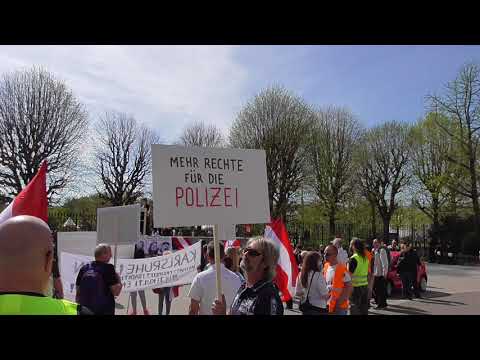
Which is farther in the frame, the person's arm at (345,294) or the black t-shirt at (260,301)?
the person's arm at (345,294)

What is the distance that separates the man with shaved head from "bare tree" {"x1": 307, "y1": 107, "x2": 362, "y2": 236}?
3617cm

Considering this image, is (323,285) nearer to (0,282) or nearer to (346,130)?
(0,282)

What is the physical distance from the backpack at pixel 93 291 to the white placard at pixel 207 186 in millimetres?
2365

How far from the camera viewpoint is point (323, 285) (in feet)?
19.1

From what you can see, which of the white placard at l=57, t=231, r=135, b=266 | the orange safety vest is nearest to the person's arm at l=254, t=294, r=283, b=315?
the orange safety vest

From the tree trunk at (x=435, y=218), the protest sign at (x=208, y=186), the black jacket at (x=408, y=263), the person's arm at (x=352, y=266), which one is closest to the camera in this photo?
the protest sign at (x=208, y=186)

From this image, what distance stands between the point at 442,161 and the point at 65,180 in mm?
27774

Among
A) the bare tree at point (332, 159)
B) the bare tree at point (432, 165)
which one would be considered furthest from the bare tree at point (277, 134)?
the bare tree at point (432, 165)

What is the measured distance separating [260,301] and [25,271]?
1702 mm

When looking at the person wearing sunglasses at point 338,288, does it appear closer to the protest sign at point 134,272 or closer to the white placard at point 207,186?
the white placard at point 207,186

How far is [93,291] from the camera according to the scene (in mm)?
5598

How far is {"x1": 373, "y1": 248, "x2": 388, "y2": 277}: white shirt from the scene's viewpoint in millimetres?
12633

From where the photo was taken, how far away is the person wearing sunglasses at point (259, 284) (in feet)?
10.2
